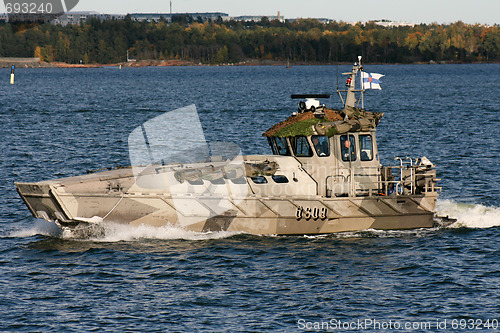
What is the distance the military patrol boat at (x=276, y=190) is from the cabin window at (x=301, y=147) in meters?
0.04

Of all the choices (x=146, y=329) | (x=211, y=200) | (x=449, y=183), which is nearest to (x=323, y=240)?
(x=211, y=200)

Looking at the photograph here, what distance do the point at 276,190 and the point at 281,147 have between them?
89.2 inches

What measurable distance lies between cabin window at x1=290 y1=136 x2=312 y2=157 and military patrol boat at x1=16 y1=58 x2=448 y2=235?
4cm

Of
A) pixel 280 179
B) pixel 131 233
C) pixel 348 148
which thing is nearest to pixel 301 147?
pixel 280 179

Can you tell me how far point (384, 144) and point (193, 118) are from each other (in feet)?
103

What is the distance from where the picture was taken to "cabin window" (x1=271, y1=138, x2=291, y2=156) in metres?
28.1

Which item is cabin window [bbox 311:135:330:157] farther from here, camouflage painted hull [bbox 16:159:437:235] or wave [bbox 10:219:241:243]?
wave [bbox 10:219:241:243]

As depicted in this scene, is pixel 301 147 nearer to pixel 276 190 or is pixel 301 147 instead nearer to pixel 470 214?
pixel 276 190

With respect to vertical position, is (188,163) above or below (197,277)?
above

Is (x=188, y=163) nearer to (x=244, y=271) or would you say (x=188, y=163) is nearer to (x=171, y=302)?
(x=244, y=271)

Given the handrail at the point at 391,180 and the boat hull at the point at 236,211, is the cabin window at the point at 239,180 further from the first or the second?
the handrail at the point at 391,180

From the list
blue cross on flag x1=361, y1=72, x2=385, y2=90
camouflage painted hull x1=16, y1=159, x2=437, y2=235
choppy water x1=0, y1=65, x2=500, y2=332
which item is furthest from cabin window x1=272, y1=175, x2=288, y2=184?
Result: blue cross on flag x1=361, y1=72, x2=385, y2=90

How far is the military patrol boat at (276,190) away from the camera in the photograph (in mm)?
25484

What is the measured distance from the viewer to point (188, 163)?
27.7 metres
